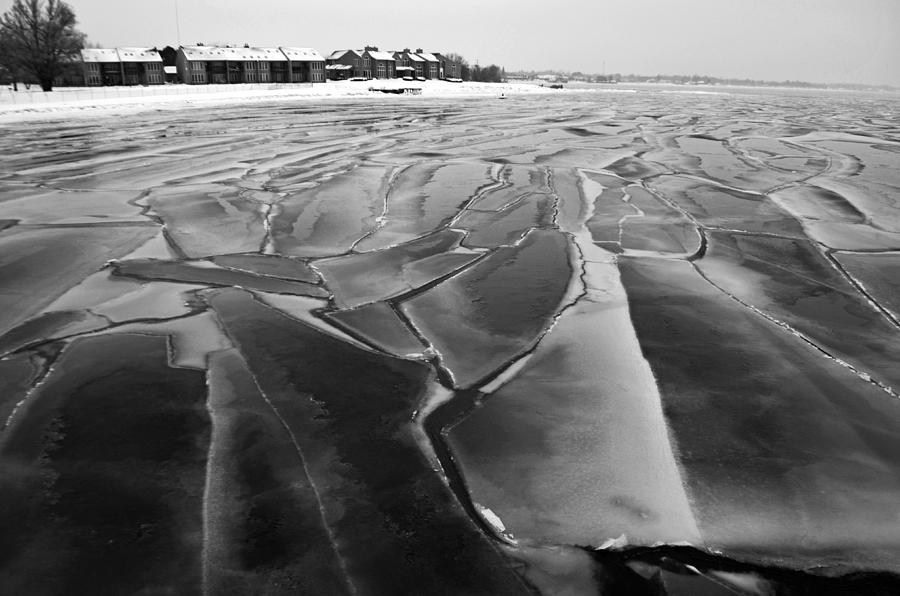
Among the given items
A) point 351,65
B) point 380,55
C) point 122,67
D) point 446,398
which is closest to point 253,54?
point 122,67

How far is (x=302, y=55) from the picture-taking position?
63125 mm

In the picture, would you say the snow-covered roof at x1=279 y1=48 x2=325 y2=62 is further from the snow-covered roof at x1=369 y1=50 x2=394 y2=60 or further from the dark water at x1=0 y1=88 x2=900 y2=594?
the dark water at x1=0 y1=88 x2=900 y2=594

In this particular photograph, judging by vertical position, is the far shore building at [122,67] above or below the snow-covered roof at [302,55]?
below

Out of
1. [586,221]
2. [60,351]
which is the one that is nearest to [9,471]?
[60,351]

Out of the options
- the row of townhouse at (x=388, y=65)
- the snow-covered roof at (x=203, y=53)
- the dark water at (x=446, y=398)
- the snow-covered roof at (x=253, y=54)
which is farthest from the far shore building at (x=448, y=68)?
the dark water at (x=446, y=398)

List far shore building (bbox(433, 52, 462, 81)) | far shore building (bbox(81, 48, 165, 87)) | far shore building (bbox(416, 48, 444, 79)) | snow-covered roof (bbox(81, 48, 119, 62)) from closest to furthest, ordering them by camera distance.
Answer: snow-covered roof (bbox(81, 48, 119, 62)) < far shore building (bbox(81, 48, 165, 87)) < far shore building (bbox(416, 48, 444, 79)) < far shore building (bbox(433, 52, 462, 81))

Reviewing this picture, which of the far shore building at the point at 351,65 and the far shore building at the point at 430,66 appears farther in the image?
the far shore building at the point at 430,66

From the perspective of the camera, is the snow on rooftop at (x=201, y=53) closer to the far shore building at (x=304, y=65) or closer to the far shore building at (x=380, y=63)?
the far shore building at (x=304, y=65)

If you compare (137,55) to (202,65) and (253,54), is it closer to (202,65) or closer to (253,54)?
(202,65)

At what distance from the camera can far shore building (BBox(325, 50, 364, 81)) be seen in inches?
2847

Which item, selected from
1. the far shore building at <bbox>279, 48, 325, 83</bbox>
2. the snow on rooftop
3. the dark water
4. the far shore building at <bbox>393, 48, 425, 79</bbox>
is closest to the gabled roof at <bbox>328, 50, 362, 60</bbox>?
the far shore building at <bbox>393, 48, 425, 79</bbox>

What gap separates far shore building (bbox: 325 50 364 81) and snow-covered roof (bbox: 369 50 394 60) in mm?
886

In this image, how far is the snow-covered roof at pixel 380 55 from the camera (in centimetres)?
7461

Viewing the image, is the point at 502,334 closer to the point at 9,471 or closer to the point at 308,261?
the point at 308,261
